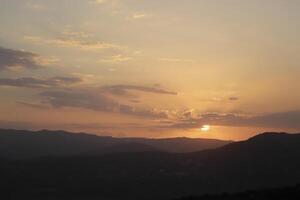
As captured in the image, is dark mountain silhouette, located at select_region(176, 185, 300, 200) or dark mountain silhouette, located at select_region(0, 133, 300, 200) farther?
dark mountain silhouette, located at select_region(0, 133, 300, 200)

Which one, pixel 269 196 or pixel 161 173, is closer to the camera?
pixel 269 196

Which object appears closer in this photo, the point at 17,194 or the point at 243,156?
the point at 17,194

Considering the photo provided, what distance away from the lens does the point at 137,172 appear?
439 feet

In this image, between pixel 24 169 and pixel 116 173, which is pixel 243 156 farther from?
pixel 24 169

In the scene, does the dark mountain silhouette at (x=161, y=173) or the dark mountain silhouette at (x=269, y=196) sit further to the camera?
the dark mountain silhouette at (x=161, y=173)

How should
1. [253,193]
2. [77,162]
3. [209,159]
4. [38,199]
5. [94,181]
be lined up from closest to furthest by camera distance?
[253,193] < [38,199] < [94,181] < [209,159] < [77,162]

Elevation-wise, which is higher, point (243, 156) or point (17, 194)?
point (243, 156)

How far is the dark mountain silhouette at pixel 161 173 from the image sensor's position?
367ft

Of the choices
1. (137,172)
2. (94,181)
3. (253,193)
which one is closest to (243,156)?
(137,172)

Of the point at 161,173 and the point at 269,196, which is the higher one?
the point at 269,196

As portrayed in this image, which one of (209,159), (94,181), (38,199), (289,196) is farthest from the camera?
(209,159)

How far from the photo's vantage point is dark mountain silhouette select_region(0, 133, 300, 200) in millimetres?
111750

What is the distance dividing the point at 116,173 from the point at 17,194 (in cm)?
2804

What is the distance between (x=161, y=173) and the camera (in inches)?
5153
